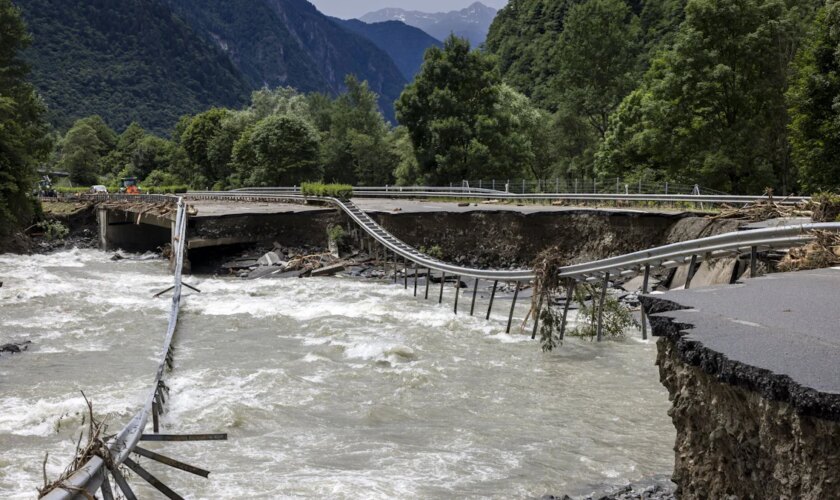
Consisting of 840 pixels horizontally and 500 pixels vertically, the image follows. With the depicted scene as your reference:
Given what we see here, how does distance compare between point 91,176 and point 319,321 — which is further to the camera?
point 91,176

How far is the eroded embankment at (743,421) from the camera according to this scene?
4047mm

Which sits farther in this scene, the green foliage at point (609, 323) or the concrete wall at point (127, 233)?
the concrete wall at point (127, 233)

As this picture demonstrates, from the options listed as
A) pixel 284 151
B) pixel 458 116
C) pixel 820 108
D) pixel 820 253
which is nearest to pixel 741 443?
pixel 820 253

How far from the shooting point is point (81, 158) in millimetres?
93500

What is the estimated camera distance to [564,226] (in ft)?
89.7

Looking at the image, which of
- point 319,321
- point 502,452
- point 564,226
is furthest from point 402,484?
point 564,226

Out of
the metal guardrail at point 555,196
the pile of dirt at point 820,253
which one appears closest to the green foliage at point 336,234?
the metal guardrail at point 555,196

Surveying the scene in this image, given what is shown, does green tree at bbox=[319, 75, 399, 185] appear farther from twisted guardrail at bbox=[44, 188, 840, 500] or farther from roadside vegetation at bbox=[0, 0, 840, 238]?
twisted guardrail at bbox=[44, 188, 840, 500]

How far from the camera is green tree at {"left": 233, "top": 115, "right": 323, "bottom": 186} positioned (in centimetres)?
6381

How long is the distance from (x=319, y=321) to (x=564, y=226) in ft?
41.4

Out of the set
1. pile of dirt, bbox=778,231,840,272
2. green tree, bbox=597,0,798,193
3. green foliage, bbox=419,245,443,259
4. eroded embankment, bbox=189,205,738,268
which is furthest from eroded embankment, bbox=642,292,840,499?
green tree, bbox=597,0,798,193

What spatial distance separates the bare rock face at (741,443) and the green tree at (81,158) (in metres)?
99.2

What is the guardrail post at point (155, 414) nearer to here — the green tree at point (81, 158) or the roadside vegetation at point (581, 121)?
the roadside vegetation at point (581, 121)

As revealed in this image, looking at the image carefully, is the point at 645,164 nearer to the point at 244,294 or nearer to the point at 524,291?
the point at 524,291
